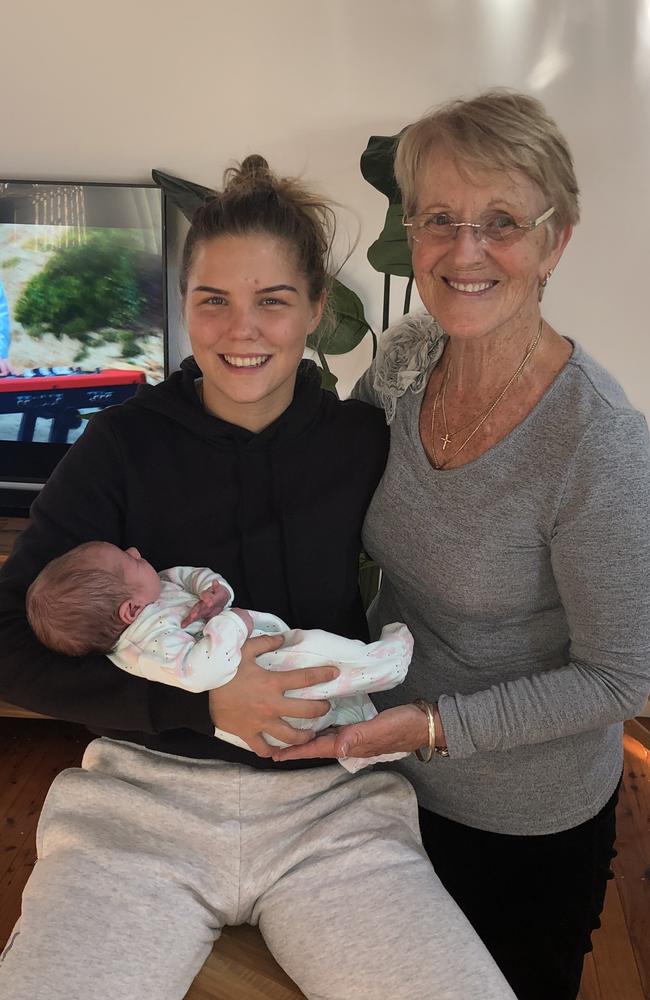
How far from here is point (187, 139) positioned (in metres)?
2.58

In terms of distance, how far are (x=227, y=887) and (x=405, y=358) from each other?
904 millimetres

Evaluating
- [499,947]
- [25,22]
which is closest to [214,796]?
[499,947]

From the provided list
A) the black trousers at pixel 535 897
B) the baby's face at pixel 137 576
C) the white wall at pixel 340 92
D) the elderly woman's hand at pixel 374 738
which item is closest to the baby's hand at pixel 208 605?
the baby's face at pixel 137 576

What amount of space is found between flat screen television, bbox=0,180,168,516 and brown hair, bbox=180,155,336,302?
117 cm

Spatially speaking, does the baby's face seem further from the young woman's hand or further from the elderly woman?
the elderly woman

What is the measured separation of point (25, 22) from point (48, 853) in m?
2.35

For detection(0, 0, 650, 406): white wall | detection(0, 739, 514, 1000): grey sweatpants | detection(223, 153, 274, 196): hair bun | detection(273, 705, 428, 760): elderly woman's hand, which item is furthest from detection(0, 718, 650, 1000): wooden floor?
detection(0, 0, 650, 406): white wall

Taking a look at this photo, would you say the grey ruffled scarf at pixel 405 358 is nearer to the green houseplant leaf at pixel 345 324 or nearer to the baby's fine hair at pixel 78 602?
the baby's fine hair at pixel 78 602

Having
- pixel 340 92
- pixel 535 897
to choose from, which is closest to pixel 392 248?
pixel 340 92

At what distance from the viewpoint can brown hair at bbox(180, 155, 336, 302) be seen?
1.38 m

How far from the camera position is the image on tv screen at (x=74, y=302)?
260 cm

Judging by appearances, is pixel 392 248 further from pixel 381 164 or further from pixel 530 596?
pixel 530 596

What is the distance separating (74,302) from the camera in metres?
2.68

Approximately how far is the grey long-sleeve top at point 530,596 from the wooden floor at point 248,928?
1.34 ft
